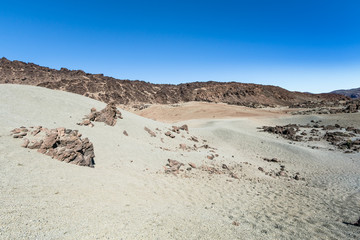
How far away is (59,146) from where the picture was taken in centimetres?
776

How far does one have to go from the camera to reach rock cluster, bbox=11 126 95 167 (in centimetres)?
729

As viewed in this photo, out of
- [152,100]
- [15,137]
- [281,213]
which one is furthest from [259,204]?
[152,100]

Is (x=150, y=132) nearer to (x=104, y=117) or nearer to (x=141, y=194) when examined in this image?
(x=104, y=117)

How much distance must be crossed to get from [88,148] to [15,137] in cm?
262

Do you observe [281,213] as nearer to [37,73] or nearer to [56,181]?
[56,181]

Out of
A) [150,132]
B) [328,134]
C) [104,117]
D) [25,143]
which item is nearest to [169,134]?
[150,132]

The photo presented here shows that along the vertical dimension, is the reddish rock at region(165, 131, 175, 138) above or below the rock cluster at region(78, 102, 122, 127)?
below

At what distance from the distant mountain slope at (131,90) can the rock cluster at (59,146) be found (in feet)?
139

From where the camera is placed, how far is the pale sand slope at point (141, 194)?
4.07 meters

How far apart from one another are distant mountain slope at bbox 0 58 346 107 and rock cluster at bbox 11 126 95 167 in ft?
139

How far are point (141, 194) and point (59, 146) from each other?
3946mm

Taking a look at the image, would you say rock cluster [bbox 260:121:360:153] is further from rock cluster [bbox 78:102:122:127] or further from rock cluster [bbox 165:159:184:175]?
rock cluster [bbox 78:102:122:127]

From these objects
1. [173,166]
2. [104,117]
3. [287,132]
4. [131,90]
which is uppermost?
[131,90]

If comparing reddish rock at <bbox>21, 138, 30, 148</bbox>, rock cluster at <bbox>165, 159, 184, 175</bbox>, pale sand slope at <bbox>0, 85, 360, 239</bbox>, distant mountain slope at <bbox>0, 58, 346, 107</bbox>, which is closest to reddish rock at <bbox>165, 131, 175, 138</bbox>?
pale sand slope at <bbox>0, 85, 360, 239</bbox>
